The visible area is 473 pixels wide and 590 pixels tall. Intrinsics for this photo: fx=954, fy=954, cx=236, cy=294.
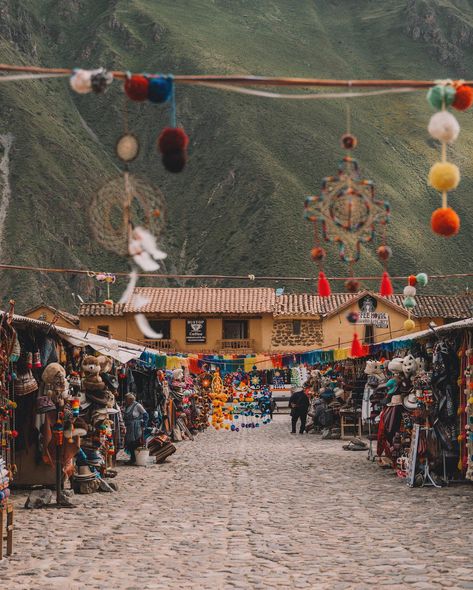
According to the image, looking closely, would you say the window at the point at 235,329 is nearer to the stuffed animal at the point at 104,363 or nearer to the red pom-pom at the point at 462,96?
the stuffed animal at the point at 104,363

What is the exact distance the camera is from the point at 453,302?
55.0 m

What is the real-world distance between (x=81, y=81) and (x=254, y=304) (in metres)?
48.9

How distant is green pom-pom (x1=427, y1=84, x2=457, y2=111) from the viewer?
5.67 meters

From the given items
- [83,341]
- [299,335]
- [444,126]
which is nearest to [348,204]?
[444,126]

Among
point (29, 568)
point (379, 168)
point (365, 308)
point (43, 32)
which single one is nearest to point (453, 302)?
point (365, 308)

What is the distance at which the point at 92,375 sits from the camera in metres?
14.0

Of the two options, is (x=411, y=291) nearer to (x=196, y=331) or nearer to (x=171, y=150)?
(x=171, y=150)

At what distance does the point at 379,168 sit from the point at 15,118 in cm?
3398

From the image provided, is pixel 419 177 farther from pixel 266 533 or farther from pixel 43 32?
pixel 266 533

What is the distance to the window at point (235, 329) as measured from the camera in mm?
53750

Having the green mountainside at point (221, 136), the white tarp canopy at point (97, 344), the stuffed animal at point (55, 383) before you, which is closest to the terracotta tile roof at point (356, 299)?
the green mountainside at point (221, 136)

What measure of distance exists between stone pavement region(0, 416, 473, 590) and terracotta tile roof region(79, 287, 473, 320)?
1475 inches

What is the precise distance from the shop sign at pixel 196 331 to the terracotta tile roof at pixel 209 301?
77 cm

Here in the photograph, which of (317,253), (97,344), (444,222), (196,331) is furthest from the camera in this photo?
(196,331)
